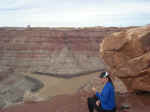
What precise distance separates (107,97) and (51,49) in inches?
1499

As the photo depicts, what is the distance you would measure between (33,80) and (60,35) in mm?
13973

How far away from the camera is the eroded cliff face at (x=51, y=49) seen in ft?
131

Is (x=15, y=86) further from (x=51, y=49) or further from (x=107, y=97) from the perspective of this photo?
(x=107, y=97)

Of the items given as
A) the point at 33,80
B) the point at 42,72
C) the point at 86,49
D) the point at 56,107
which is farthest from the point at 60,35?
the point at 56,107

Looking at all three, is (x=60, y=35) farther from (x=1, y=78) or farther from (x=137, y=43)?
(x=137, y=43)

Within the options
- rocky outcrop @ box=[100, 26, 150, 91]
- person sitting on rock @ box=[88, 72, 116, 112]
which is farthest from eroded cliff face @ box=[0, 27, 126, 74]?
person sitting on rock @ box=[88, 72, 116, 112]

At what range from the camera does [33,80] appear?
32906 mm

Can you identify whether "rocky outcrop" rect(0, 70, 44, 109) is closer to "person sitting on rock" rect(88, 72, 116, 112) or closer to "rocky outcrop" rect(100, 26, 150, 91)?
"rocky outcrop" rect(100, 26, 150, 91)

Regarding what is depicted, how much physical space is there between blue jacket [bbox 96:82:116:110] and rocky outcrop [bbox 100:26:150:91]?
79.5 inches

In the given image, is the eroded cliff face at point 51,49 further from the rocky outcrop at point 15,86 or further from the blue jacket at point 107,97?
the blue jacket at point 107,97

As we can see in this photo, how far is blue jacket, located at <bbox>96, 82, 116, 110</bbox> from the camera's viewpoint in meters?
4.71

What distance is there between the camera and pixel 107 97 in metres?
4.78

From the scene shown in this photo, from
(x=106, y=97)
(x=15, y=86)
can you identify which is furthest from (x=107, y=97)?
(x=15, y=86)

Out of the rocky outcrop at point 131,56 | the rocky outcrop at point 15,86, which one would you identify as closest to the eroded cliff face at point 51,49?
the rocky outcrop at point 15,86
